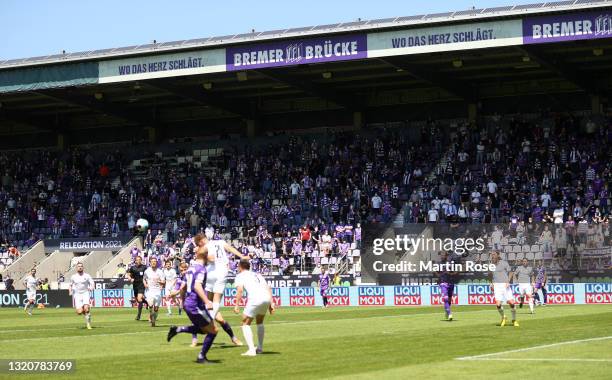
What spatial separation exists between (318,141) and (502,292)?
3530cm

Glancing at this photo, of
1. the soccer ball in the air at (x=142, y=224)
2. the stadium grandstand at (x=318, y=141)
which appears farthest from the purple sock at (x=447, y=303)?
the soccer ball in the air at (x=142, y=224)

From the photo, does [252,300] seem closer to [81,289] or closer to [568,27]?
[81,289]

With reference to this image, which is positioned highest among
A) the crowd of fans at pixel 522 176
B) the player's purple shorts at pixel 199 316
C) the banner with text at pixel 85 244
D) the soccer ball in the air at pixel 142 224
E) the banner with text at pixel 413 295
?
the crowd of fans at pixel 522 176

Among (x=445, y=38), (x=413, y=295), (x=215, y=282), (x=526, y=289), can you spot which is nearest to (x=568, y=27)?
(x=445, y=38)

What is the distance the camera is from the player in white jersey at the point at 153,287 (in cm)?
3341

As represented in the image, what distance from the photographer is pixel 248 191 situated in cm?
6350

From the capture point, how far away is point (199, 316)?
64.3ft

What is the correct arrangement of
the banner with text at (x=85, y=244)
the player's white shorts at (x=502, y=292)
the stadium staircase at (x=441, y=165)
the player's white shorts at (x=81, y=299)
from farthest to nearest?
the banner with text at (x=85, y=244)
the stadium staircase at (x=441, y=165)
the player's white shorts at (x=81, y=299)
the player's white shorts at (x=502, y=292)

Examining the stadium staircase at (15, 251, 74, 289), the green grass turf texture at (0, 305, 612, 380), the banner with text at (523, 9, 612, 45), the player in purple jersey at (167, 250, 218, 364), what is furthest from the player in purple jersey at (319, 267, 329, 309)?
the player in purple jersey at (167, 250, 218, 364)

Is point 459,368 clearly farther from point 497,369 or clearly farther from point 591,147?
point 591,147

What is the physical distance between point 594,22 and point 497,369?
1361 inches

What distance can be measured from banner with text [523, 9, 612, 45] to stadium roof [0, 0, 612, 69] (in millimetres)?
430

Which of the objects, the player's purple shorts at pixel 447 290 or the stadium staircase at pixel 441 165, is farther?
the stadium staircase at pixel 441 165

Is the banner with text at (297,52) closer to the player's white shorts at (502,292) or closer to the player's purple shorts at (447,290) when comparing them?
the player's purple shorts at (447,290)
